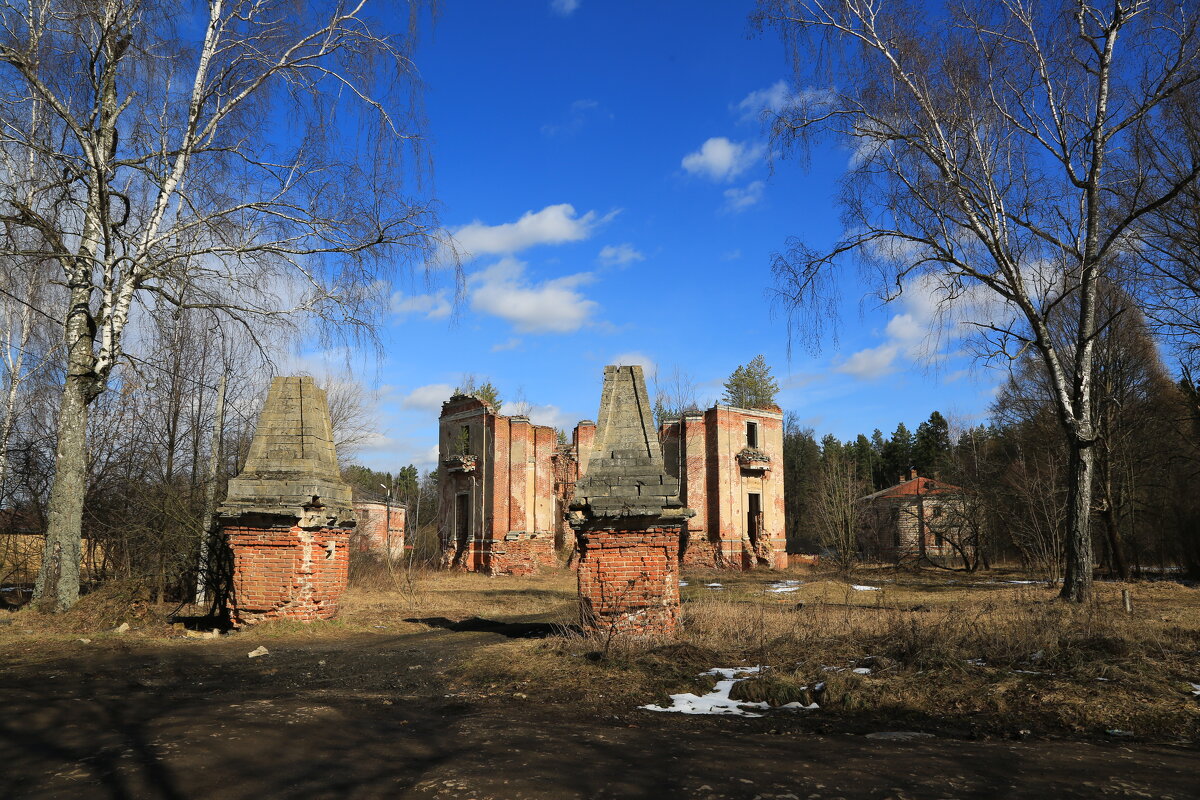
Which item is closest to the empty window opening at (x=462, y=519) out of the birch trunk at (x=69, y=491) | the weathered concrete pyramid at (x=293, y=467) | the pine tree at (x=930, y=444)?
the weathered concrete pyramid at (x=293, y=467)

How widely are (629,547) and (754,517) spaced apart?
85.6ft

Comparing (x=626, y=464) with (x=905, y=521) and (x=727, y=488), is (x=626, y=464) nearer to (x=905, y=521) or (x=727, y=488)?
(x=727, y=488)

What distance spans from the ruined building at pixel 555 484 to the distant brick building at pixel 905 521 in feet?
17.1

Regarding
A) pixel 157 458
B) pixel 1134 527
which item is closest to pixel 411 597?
pixel 157 458

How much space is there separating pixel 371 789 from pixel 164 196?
451 inches

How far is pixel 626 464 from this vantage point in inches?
433

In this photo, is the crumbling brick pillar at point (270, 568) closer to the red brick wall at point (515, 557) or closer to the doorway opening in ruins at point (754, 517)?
the red brick wall at point (515, 557)

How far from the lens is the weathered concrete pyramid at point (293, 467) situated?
12.2 meters

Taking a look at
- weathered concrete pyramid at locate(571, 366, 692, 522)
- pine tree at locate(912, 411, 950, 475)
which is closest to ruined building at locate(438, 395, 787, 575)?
weathered concrete pyramid at locate(571, 366, 692, 522)

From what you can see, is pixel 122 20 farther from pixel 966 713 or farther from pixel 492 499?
pixel 492 499

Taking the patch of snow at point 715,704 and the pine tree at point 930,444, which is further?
the pine tree at point 930,444

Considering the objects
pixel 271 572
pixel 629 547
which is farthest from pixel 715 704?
pixel 271 572

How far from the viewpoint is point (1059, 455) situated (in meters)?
28.4

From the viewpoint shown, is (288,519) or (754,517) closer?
(288,519)
